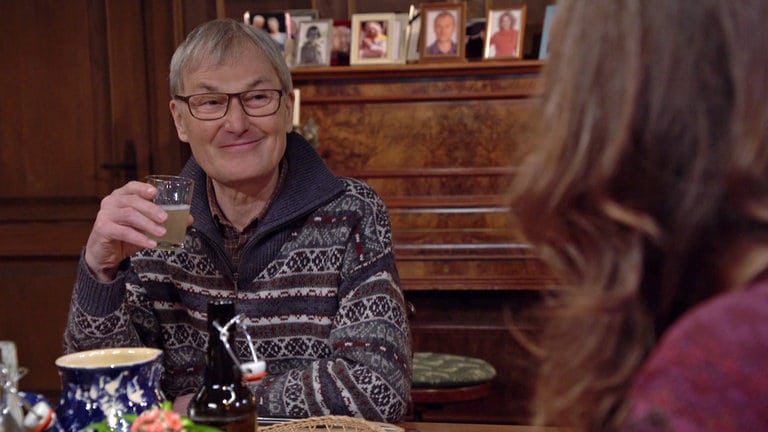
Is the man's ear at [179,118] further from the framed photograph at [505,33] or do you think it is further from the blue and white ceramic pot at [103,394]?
the framed photograph at [505,33]

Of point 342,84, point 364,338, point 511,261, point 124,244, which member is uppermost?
point 342,84

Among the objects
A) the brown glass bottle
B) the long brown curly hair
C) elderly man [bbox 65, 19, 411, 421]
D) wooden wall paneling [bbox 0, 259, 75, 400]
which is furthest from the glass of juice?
wooden wall paneling [bbox 0, 259, 75, 400]

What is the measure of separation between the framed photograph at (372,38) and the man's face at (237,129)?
1636 millimetres

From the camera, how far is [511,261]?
313 cm

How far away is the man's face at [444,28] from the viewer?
3293 mm

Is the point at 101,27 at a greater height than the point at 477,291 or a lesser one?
greater

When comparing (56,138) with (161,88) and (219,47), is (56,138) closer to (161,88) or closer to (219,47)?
(161,88)

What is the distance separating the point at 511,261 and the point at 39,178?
230 cm

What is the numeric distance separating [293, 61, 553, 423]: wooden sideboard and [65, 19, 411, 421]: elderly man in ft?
4.81

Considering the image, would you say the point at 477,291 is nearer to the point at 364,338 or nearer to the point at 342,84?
the point at 342,84

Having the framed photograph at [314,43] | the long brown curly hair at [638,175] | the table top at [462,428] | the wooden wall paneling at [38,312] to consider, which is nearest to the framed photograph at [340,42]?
the framed photograph at [314,43]

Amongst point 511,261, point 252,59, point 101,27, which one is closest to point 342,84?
point 511,261

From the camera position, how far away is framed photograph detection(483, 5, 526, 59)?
3275 mm

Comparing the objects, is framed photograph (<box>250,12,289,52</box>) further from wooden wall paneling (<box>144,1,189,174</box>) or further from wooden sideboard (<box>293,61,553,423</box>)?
wooden wall paneling (<box>144,1,189,174</box>)
